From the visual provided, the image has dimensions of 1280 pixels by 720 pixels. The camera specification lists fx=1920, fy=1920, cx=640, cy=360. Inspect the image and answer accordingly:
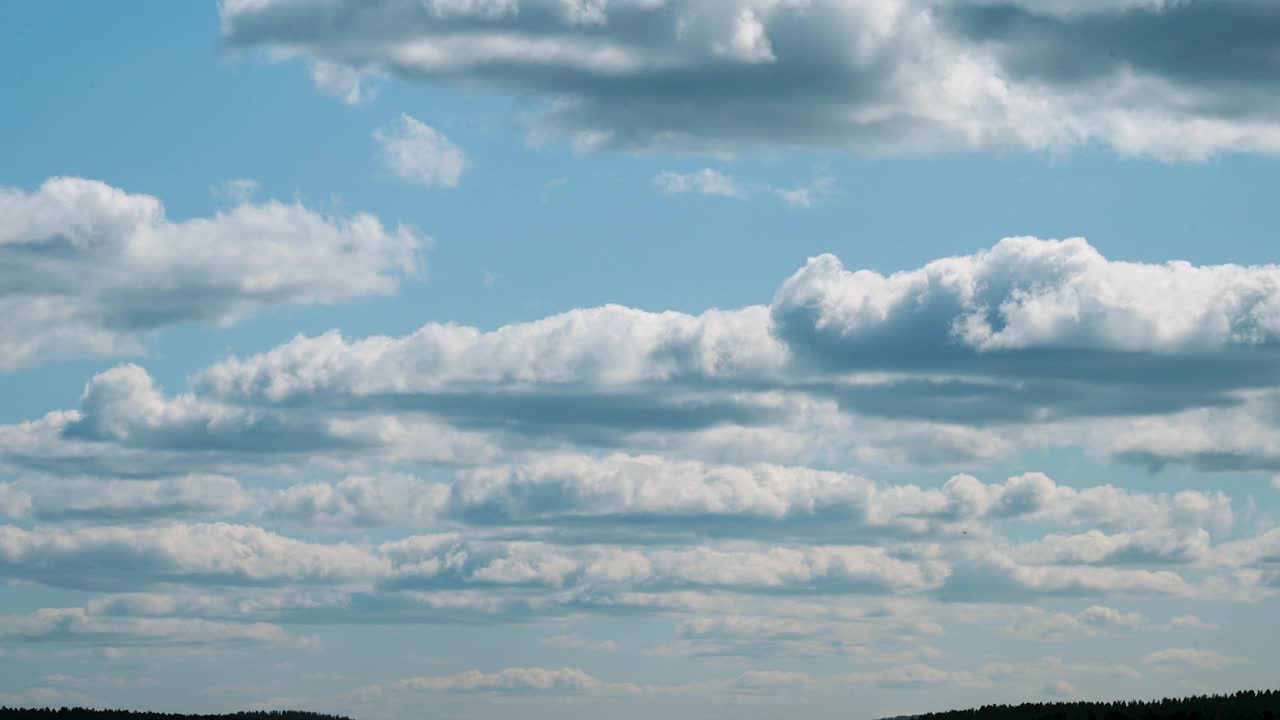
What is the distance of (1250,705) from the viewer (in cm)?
19225

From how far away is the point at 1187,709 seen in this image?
653 feet

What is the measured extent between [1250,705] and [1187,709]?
8.21 m
